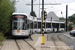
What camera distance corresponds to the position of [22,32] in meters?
19.8

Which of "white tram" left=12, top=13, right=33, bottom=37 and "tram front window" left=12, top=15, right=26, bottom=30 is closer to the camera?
"white tram" left=12, top=13, right=33, bottom=37

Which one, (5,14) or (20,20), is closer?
(5,14)

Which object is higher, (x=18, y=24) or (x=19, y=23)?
(x=19, y=23)

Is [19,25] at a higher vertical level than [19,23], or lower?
lower

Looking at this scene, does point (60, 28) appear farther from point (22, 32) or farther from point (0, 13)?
point (0, 13)

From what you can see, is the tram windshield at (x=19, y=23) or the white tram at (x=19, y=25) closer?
the white tram at (x=19, y=25)

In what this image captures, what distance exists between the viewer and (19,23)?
20.0 meters

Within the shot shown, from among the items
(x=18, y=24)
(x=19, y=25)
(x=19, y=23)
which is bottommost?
(x=19, y=25)

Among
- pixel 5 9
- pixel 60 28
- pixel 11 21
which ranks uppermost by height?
pixel 5 9

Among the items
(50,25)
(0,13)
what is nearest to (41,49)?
(0,13)

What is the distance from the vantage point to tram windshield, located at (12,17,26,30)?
19953 mm

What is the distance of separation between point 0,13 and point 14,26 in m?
3.15

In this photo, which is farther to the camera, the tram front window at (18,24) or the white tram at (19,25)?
the tram front window at (18,24)

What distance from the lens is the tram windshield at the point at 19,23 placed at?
1995 centimetres
